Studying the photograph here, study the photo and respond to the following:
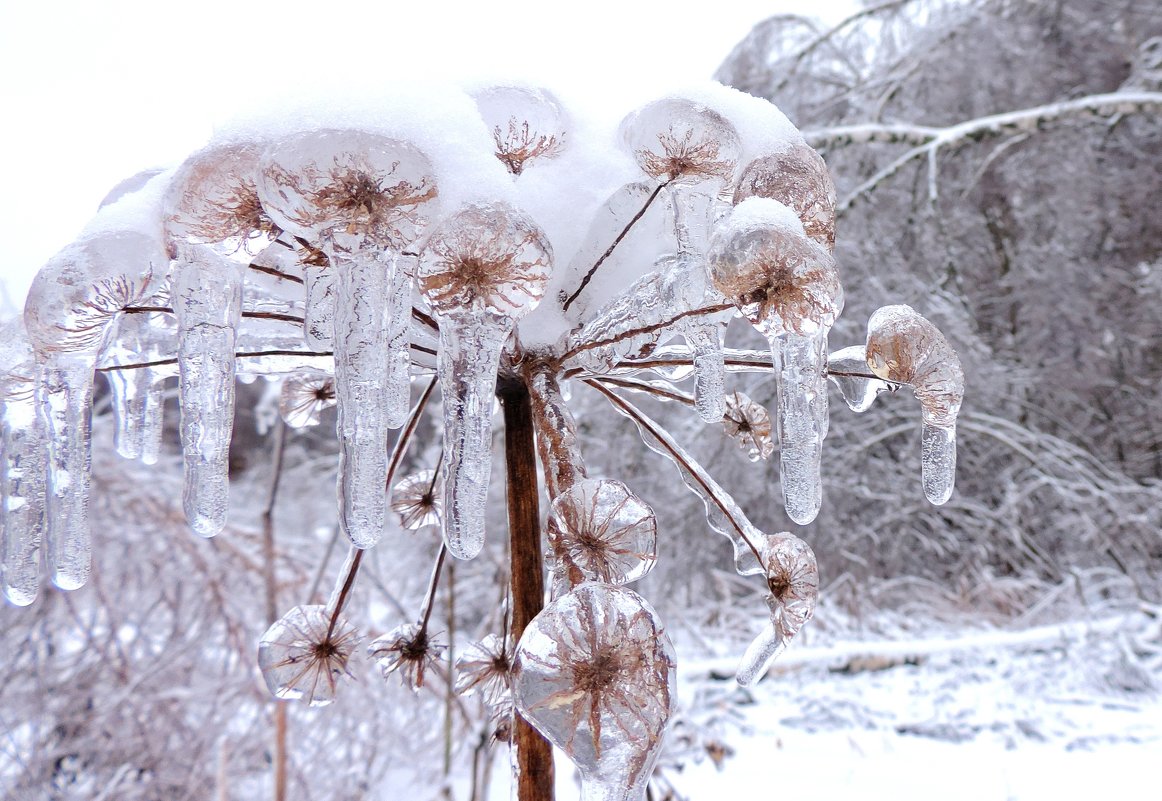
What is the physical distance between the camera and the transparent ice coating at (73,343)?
0.34 meters

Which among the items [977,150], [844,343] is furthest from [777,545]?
[977,150]

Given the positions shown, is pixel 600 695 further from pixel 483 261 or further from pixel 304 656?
pixel 304 656

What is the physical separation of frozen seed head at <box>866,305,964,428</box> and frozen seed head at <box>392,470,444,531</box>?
362 millimetres

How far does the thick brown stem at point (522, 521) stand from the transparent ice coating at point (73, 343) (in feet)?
0.70

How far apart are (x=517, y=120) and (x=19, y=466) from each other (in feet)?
1.09

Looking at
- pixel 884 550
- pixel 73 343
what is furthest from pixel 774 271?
pixel 884 550

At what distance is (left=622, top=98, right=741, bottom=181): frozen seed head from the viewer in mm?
412

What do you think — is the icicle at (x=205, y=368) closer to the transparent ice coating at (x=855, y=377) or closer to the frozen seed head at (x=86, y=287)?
the frozen seed head at (x=86, y=287)

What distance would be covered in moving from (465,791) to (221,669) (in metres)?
0.69

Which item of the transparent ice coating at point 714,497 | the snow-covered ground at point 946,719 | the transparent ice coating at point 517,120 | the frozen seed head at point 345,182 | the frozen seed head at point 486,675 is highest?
the transparent ice coating at point 517,120

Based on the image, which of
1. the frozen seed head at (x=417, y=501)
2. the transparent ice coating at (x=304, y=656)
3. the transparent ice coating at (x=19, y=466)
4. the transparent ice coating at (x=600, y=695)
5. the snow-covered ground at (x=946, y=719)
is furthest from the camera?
the snow-covered ground at (x=946, y=719)

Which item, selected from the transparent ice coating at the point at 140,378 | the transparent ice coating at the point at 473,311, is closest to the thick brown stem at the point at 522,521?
the transparent ice coating at the point at 473,311

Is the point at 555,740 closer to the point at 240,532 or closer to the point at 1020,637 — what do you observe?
the point at 240,532

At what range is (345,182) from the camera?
309 mm
